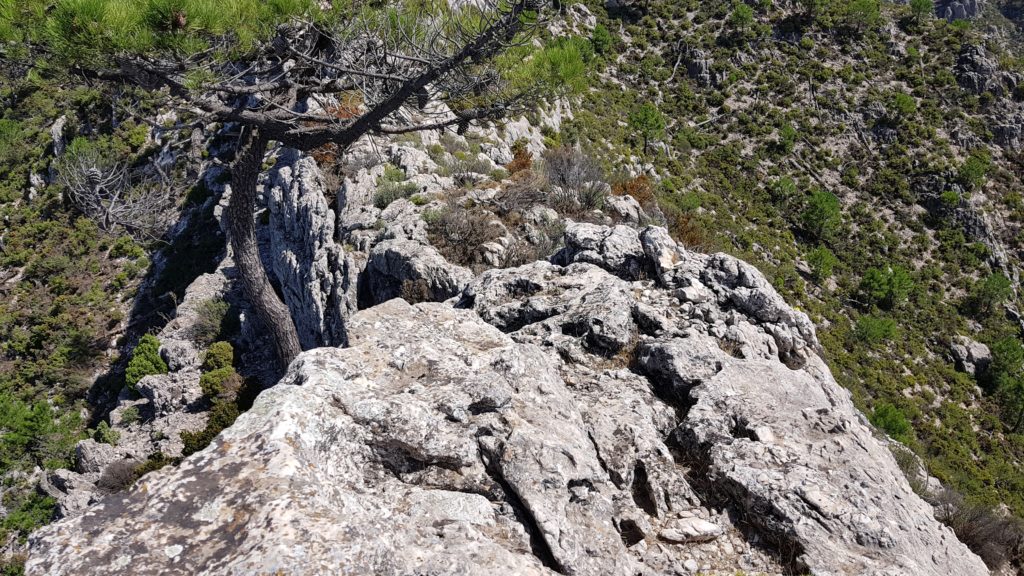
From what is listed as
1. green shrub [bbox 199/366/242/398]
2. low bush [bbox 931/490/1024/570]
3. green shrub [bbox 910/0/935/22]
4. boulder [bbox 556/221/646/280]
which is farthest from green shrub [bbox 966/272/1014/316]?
green shrub [bbox 199/366/242/398]

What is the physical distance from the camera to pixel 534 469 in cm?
483

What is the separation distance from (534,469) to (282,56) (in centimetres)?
811

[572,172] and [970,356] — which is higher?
[572,172]

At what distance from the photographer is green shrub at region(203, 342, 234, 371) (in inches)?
576

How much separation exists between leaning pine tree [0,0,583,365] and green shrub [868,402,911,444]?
24.1 metres

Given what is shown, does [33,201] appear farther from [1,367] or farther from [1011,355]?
[1011,355]

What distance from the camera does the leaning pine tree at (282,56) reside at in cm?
622

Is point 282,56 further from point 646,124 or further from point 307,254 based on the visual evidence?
point 646,124

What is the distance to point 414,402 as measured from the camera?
5.24 m

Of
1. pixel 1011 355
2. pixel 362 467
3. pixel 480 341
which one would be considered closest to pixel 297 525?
pixel 362 467

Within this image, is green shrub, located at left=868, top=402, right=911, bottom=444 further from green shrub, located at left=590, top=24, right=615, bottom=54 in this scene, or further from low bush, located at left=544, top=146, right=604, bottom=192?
green shrub, located at left=590, top=24, right=615, bottom=54

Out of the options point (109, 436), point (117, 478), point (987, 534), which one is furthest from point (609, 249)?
point (109, 436)

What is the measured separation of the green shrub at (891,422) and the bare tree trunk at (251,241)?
25568 millimetres

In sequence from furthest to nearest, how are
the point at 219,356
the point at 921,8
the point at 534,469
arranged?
the point at 921,8 → the point at 219,356 → the point at 534,469
